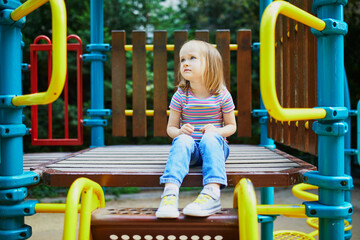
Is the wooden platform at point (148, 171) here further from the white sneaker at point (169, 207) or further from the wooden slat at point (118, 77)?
the wooden slat at point (118, 77)

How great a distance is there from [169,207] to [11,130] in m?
0.69

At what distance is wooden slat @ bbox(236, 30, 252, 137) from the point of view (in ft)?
9.82

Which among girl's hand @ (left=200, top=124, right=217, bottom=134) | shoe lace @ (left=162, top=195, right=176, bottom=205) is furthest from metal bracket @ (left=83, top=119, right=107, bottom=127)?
shoe lace @ (left=162, top=195, right=176, bottom=205)

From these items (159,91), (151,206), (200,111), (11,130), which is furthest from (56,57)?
(151,206)

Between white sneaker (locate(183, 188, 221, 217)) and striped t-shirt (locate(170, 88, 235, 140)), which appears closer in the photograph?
white sneaker (locate(183, 188, 221, 217))

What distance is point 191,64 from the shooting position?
6.31 feet

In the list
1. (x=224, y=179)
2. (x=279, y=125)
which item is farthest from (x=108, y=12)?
(x=224, y=179)

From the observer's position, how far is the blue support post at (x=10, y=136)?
145 centimetres

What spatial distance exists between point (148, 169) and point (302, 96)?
37.8 inches

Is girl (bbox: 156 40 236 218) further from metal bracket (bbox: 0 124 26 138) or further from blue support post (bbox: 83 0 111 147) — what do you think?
blue support post (bbox: 83 0 111 147)

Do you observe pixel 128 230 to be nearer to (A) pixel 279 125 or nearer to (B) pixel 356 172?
(A) pixel 279 125

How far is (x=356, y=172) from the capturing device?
5.33 meters

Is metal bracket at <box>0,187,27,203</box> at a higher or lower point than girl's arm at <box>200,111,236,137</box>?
lower

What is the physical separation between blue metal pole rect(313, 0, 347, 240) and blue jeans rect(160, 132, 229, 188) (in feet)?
1.32
